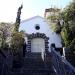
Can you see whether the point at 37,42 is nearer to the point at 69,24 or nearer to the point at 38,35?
the point at 38,35

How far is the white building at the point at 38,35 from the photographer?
28578 mm

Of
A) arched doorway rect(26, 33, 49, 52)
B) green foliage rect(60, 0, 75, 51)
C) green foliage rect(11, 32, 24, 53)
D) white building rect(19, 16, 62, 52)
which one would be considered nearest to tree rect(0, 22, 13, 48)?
green foliage rect(11, 32, 24, 53)

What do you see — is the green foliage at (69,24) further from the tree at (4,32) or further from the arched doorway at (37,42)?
the arched doorway at (37,42)

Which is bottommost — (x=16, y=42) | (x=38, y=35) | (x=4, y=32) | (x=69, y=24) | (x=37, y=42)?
(x=16, y=42)

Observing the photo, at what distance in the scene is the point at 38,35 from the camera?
28.8 metres

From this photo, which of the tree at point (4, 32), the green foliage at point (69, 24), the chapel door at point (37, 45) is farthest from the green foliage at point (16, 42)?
the chapel door at point (37, 45)

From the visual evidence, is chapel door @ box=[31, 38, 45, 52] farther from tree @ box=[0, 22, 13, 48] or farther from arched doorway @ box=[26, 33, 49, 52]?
→ tree @ box=[0, 22, 13, 48]

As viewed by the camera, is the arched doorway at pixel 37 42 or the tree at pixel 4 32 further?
the arched doorway at pixel 37 42

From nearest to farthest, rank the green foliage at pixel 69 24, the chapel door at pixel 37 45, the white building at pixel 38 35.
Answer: the green foliage at pixel 69 24 < the white building at pixel 38 35 < the chapel door at pixel 37 45

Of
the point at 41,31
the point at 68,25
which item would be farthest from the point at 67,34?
the point at 41,31

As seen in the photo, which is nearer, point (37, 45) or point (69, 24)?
point (69, 24)

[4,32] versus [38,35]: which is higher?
[38,35]

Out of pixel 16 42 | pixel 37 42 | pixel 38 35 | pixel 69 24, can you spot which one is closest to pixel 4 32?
pixel 16 42

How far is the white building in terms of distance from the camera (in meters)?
28.6
